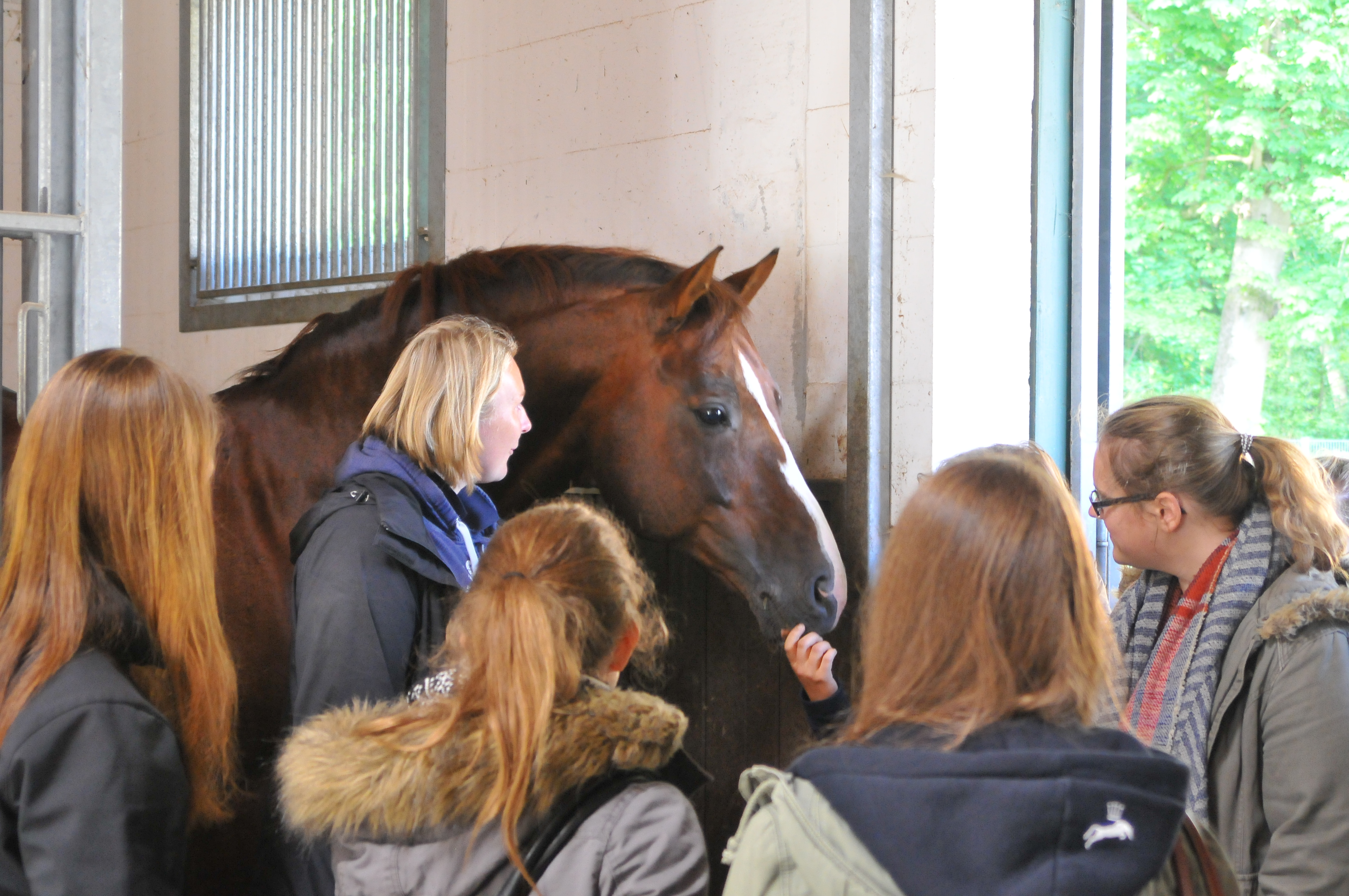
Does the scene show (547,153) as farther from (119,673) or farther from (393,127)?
(119,673)

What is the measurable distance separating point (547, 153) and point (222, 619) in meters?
1.58

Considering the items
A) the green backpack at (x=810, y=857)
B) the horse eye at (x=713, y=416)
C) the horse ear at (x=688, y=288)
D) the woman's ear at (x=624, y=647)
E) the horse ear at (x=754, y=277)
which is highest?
the horse ear at (x=754, y=277)

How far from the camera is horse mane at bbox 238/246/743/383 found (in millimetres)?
2236

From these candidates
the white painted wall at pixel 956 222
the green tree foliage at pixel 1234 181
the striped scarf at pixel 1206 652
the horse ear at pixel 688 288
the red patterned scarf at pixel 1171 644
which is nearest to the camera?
the striped scarf at pixel 1206 652

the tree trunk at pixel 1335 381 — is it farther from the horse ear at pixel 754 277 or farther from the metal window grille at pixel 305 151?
the metal window grille at pixel 305 151

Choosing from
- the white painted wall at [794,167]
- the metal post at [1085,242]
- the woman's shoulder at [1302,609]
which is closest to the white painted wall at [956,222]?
the white painted wall at [794,167]

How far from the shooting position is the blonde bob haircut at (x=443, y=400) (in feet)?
5.18

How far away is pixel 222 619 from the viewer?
2236 mm

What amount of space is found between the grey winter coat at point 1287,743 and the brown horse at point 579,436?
0.82 m

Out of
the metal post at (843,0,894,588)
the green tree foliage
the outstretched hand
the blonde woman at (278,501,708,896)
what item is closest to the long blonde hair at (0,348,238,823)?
the blonde woman at (278,501,708,896)

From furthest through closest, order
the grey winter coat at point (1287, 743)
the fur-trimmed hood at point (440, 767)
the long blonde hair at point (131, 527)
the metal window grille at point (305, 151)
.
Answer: the metal window grille at point (305, 151)
the grey winter coat at point (1287, 743)
the long blonde hair at point (131, 527)
the fur-trimmed hood at point (440, 767)

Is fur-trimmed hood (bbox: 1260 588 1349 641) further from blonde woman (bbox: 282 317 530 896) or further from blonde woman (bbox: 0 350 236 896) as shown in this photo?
blonde woman (bbox: 0 350 236 896)

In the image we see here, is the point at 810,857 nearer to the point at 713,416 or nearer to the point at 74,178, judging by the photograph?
the point at 74,178

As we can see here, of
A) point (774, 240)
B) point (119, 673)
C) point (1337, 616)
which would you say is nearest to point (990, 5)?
point (774, 240)
